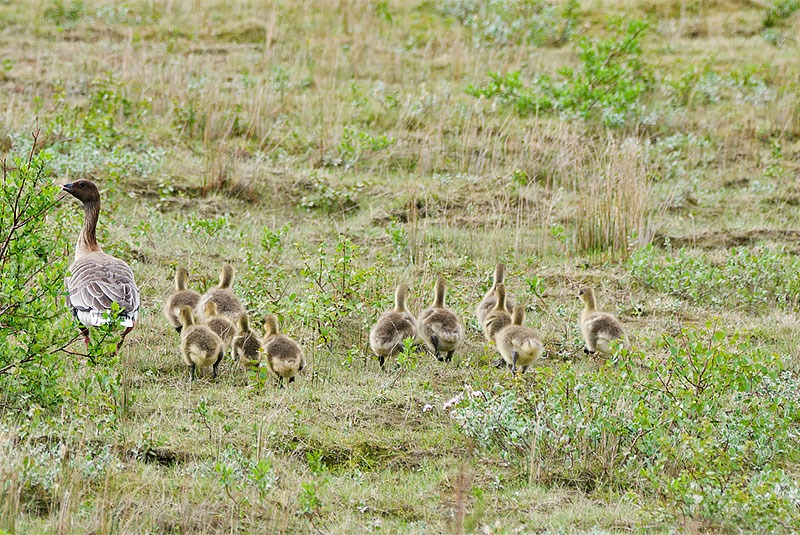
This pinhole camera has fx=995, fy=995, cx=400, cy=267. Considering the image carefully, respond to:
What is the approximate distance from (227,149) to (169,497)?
8.17 meters

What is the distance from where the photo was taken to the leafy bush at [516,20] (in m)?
18.8

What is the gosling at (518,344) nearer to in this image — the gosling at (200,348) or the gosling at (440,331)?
the gosling at (440,331)

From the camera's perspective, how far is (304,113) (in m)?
15.4

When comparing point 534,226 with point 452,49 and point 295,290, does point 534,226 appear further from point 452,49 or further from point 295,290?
point 452,49

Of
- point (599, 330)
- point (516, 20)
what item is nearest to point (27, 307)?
point (599, 330)

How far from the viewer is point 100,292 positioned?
7977 millimetres

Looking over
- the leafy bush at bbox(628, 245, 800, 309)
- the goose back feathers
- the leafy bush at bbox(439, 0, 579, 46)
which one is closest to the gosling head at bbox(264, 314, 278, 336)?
the goose back feathers

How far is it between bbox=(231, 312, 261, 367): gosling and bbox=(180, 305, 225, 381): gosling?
0.15 metres

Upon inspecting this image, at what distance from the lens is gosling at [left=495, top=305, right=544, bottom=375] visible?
8.13 meters

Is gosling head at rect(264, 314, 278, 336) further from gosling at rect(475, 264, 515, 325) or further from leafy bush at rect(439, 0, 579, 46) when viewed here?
leafy bush at rect(439, 0, 579, 46)

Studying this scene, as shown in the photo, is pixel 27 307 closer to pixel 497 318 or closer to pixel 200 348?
pixel 200 348

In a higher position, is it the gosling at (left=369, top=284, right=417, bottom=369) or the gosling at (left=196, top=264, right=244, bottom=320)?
the gosling at (left=196, top=264, right=244, bottom=320)

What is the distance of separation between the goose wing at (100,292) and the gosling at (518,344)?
3035 millimetres

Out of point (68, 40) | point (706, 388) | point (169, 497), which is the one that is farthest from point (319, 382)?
point (68, 40)
